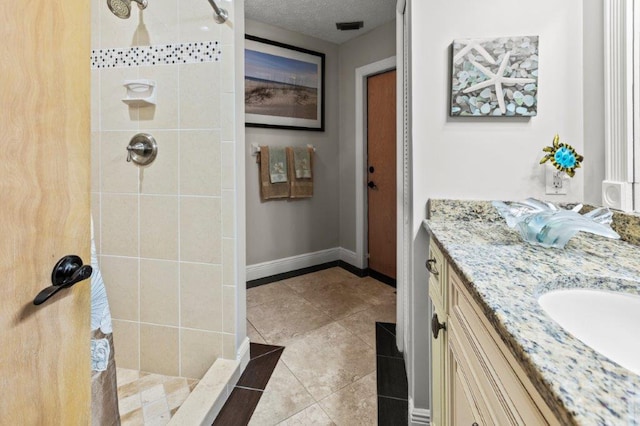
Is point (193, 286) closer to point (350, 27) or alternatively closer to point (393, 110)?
point (393, 110)

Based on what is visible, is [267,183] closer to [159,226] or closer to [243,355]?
[159,226]

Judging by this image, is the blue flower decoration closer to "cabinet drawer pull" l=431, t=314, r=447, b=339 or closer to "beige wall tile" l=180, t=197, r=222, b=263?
"cabinet drawer pull" l=431, t=314, r=447, b=339

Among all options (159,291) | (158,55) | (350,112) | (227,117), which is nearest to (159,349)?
(159,291)

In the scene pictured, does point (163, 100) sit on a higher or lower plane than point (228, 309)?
higher

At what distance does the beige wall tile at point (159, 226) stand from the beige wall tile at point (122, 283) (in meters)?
0.13

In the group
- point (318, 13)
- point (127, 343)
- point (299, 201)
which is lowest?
point (127, 343)

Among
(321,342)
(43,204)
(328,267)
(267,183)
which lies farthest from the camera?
(328,267)

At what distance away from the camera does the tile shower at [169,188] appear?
1449 mm

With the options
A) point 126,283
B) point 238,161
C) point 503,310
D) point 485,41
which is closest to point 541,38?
point 485,41

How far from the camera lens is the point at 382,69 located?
284 cm

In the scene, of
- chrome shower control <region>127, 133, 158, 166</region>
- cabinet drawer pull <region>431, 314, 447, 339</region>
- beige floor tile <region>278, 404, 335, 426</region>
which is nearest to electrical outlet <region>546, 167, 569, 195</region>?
cabinet drawer pull <region>431, 314, 447, 339</region>

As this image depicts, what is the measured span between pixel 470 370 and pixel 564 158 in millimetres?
960

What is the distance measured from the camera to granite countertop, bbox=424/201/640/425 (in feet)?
1.00

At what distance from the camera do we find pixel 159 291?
1.56 metres
